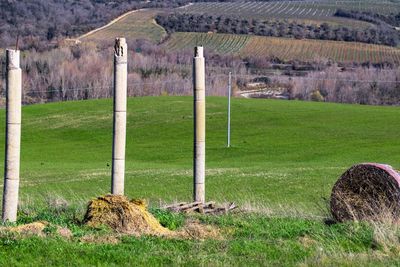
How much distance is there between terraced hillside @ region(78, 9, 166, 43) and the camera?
12181cm

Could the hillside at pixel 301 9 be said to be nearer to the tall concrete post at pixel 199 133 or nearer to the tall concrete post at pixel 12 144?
the tall concrete post at pixel 199 133

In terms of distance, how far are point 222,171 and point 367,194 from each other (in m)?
22.7

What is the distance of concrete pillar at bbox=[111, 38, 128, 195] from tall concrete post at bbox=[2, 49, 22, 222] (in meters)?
2.23

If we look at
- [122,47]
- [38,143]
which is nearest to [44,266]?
[122,47]

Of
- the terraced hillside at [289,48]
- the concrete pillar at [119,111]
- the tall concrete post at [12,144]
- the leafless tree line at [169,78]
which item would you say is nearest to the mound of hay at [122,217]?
the tall concrete post at [12,144]

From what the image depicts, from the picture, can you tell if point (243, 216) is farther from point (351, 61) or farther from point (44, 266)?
point (351, 61)

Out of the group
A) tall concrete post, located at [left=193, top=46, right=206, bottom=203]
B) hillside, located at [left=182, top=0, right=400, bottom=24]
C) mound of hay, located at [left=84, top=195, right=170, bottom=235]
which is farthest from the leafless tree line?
mound of hay, located at [left=84, top=195, right=170, bottom=235]

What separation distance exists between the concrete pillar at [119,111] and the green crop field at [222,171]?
1.25 meters

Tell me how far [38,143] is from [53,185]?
30.1m

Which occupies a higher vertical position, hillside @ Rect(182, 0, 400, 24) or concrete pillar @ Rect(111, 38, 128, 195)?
hillside @ Rect(182, 0, 400, 24)

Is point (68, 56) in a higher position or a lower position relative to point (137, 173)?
higher

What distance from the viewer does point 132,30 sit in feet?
416

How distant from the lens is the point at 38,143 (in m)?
62.4

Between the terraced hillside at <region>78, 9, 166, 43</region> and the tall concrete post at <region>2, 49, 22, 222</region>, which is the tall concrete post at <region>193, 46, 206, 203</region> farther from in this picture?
the terraced hillside at <region>78, 9, 166, 43</region>
